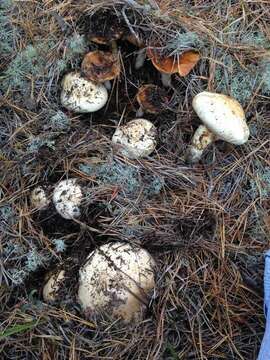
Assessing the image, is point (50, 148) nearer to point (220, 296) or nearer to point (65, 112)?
point (65, 112)

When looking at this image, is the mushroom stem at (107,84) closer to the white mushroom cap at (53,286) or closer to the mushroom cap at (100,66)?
the mushroom cap at (100,66)

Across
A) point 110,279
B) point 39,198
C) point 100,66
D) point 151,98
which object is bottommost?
point 110,279

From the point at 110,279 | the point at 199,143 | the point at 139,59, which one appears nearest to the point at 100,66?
the point at 139,59

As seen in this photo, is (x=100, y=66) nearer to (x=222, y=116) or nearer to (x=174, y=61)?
(x=174, y=61)

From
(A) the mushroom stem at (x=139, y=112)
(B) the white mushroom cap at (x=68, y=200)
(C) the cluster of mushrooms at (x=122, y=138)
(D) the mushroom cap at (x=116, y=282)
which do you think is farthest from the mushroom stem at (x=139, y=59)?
(D) the mushroom cap at (x=116, y=282)

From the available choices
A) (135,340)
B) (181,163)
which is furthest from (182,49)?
(135,340)
